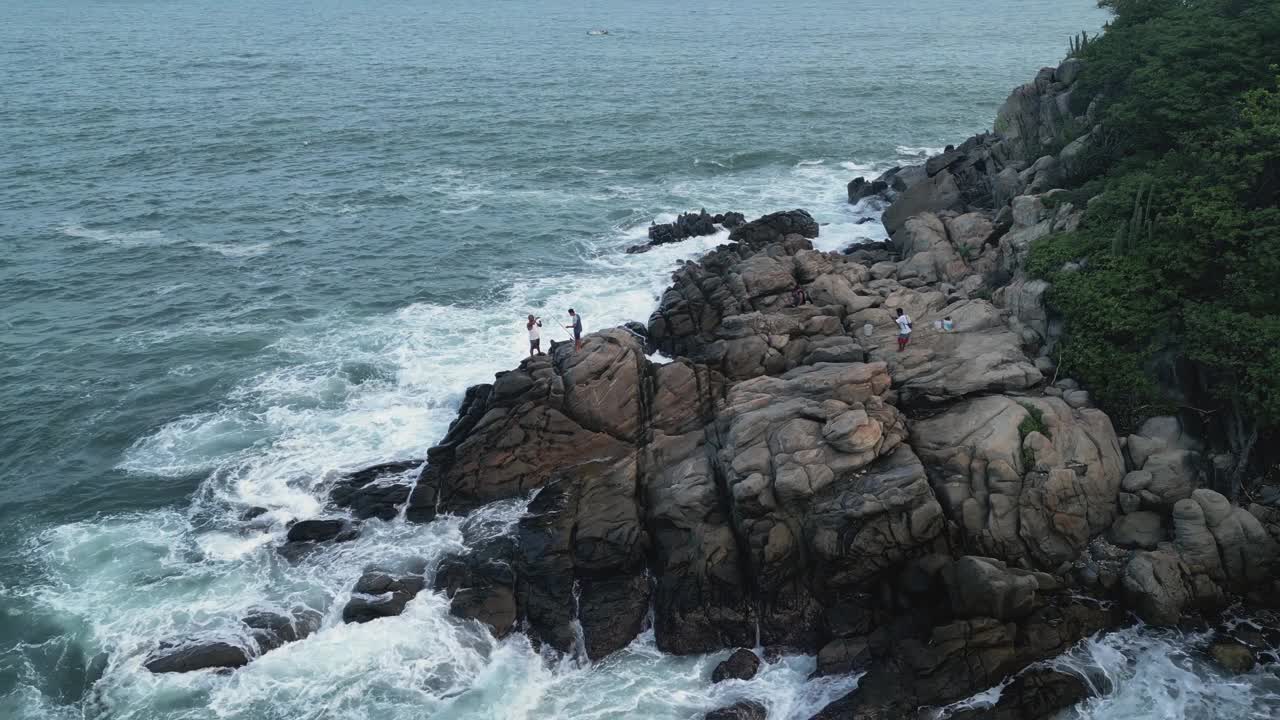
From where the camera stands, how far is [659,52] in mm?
141250

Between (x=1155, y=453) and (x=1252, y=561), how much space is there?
4454 mm

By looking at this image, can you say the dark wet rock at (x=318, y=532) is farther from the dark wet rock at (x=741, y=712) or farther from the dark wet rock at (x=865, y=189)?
the dark wet rock at (x=865, y=189)

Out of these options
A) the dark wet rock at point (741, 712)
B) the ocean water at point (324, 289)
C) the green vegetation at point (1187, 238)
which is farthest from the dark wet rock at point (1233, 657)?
the dark wet rock at point (741, 712)

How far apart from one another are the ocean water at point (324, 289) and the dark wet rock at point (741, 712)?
493 mm

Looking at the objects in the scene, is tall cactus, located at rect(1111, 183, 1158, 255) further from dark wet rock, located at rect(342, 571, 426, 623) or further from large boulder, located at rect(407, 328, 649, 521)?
dark wet rock, located at rect(342, 571, 426, 623)

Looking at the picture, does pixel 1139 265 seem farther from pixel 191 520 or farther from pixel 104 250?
pixel 104 250

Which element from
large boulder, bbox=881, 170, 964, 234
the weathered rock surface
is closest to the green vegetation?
large boulder, bbox=881, 170, 964, 234

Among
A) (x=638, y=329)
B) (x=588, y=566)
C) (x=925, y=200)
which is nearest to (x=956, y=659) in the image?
(x=588, y=566)

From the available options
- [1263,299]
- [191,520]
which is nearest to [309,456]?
[191,520]

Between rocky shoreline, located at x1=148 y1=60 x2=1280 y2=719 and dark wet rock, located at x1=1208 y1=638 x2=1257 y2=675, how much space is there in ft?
4.65

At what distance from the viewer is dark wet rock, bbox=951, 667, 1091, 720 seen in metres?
27.5

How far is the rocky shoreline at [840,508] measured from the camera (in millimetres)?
29828

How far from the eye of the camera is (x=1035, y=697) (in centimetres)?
2777

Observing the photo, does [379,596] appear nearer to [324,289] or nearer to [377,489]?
[377,489]
